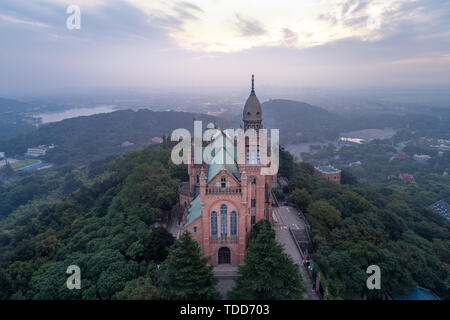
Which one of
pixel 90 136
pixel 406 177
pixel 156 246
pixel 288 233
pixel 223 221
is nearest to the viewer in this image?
pixel 223 221

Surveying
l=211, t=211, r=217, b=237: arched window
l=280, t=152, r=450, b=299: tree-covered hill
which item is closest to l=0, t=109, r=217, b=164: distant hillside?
l=280, t=152, r=450, b=299: tree-covered hill

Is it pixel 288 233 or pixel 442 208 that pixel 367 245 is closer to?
pixel 288 233

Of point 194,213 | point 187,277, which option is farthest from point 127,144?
point 187,277

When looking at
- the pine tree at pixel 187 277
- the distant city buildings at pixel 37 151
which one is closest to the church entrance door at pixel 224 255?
the pine tree at pixel 187 277
